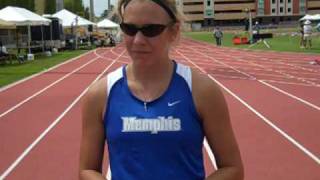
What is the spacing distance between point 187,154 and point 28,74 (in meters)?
19.8

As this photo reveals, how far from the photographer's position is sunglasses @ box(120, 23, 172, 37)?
1873 mm

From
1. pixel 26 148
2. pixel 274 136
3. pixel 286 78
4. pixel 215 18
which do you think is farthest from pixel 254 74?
pixel 215 18

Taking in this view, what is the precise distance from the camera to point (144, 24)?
6.15 feet

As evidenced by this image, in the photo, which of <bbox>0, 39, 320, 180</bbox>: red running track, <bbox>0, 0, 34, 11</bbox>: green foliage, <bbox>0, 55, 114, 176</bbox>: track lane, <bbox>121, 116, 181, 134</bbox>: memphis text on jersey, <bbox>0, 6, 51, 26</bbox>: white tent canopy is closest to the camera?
<bbox>121, 116, 181, 134</bbox>: memphis text on jersey

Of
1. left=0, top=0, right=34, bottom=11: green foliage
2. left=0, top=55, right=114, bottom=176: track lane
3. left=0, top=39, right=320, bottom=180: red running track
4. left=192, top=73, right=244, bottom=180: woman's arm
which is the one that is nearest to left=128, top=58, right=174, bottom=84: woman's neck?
left=192, top=73, right=244, bottom=180: woman's arm

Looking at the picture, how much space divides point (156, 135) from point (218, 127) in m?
0.22

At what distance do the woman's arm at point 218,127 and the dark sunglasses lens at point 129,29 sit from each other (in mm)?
242

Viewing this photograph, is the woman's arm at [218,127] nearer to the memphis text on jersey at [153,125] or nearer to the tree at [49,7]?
the memphis text on jersey at [153,125]

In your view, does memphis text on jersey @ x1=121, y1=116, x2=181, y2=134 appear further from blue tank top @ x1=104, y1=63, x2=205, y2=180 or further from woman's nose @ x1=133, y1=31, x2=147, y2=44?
woman's nose @ x1=133, y1=31, x2=147, y2=44

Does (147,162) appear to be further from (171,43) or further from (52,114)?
(52,114)

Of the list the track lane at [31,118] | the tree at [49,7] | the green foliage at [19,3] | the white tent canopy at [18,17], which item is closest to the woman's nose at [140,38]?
the track lane at [31,118]

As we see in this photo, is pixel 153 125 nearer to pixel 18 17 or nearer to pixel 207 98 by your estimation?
pixel 207 98

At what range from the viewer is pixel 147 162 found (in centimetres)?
183

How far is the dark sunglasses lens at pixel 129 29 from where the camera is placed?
74.1 inches
